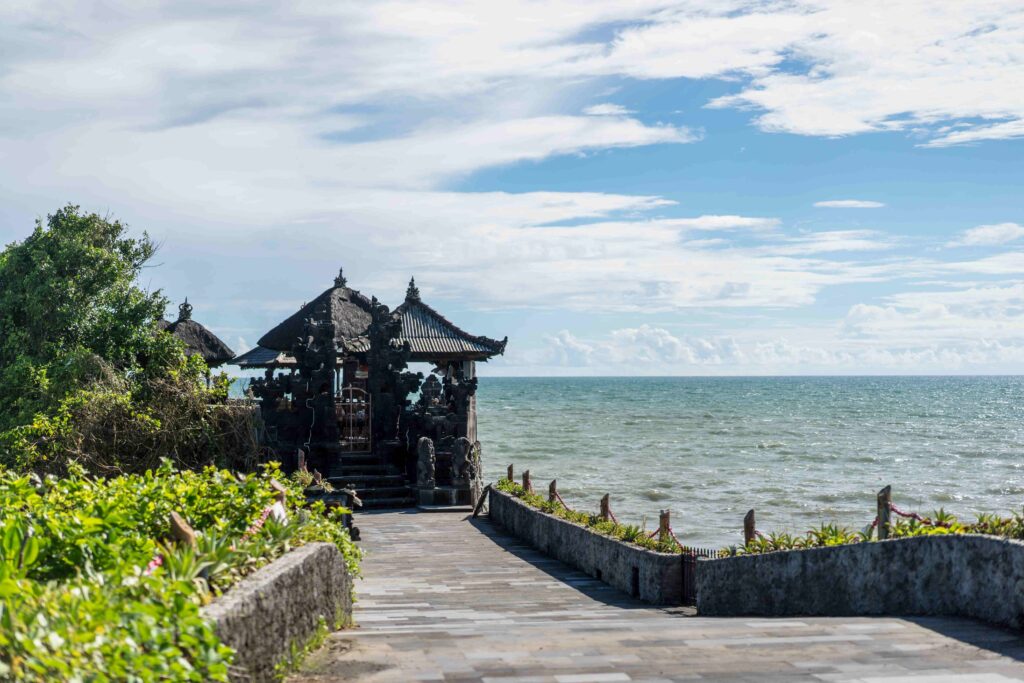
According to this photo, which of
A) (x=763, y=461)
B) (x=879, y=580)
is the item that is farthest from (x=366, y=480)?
(x=763, y=461)

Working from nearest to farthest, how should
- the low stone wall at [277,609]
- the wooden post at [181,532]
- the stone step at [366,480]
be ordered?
the low stone wall at [277,609] < the wooden post at [181,532] < the stone step at [366,480]

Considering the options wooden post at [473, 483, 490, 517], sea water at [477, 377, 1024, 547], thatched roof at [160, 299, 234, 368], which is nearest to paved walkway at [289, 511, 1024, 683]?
wooden post at [473, 483, 490, 517]

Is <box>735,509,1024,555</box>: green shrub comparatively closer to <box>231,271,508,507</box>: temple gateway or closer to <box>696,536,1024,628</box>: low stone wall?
<box>696,536,1024,628</box>: low stone wall

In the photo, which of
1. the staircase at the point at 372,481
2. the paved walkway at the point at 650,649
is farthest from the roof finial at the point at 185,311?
the paved walkway at the point at 650,649

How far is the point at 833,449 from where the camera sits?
227ft

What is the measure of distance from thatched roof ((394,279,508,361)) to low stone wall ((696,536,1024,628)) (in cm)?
1792

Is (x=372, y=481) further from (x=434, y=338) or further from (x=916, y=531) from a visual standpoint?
(x=916, y=531)

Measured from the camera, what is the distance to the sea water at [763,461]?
40.4m

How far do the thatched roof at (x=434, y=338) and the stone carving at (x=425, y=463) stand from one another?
17.1 feet

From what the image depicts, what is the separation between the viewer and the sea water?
4044cm

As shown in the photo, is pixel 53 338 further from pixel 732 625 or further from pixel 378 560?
pixel 732 625

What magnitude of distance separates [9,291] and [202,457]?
6.73 m

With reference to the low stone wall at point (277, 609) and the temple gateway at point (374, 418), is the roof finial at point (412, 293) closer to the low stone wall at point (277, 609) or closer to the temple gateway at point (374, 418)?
the temple gateway at point (374, 418)

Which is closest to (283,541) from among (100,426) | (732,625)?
(732,625)
